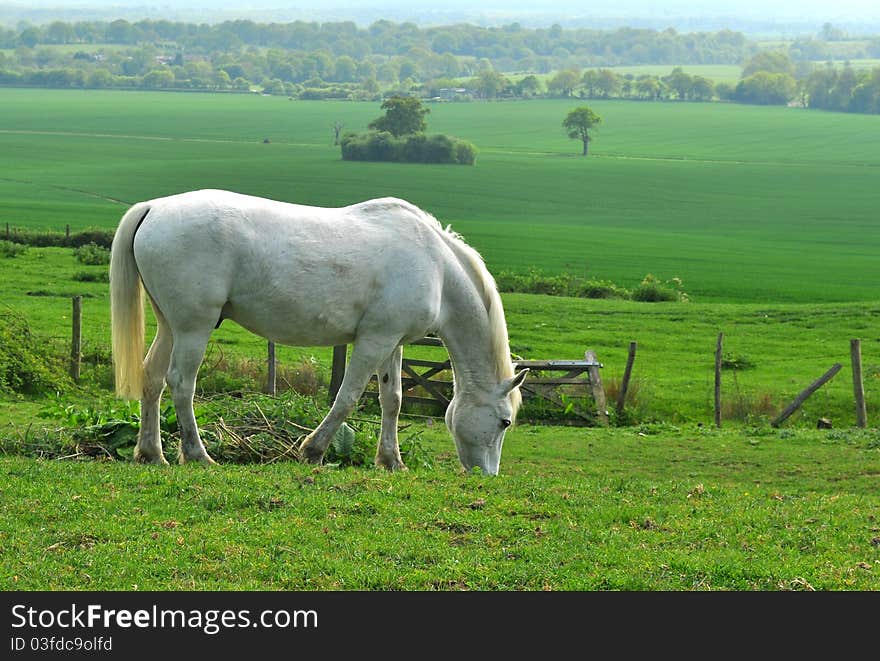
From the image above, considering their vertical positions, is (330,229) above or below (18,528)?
above

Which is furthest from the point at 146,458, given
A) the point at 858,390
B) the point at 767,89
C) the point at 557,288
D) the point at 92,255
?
the point at 767,89

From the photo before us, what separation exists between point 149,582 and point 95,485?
257cm

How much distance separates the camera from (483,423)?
11891 millimetres

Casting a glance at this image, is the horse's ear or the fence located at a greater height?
the horse's ear

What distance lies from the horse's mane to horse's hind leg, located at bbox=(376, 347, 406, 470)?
3.36ft

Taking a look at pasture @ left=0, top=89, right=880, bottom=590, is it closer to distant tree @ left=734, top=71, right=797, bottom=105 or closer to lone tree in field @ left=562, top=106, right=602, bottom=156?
lone tree in field @ left=562, top=106, right=602, bottom=156

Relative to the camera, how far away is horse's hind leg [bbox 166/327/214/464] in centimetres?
1079

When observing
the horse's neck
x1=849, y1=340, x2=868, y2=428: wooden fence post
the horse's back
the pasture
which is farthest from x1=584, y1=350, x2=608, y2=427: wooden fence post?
the horse's back

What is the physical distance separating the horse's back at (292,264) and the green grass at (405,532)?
1511 millimetres

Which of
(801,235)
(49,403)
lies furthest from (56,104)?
(49,403)

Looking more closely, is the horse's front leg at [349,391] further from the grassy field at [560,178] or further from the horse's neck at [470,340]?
the grassy field at [560,178]

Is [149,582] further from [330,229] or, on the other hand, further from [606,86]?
[606,86]

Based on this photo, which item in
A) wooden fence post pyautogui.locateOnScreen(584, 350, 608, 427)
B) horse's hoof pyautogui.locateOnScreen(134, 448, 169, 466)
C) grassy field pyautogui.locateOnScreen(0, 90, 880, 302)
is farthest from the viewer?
grassy field pyautogui.locateOnScreen(0, 90, 880, 302)
